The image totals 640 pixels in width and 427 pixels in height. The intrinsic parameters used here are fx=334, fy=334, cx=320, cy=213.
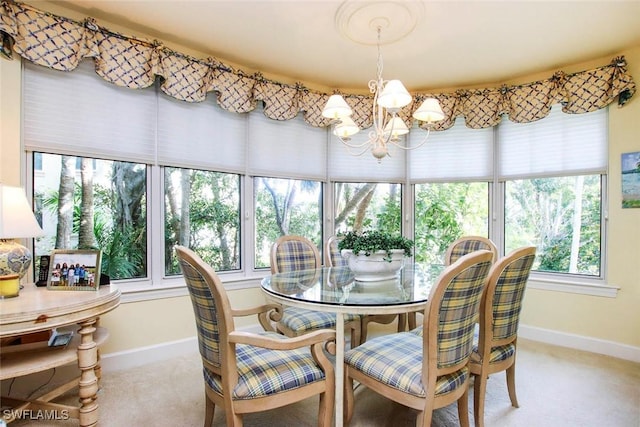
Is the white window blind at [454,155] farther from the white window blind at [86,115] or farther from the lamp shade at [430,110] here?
the white window blind at [86,115]

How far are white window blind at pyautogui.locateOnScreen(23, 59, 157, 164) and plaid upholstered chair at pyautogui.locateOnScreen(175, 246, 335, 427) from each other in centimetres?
159

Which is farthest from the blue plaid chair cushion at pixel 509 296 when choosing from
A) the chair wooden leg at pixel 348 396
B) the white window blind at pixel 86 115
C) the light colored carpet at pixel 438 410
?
the white window blind at pixel 86 115

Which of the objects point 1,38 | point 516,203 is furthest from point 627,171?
point 1,38

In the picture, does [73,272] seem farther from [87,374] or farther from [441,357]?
[441,357]

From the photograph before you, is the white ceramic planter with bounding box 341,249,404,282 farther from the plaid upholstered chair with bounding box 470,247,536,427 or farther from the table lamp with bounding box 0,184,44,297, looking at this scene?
the table lamp with bounding box 0,184,44,297

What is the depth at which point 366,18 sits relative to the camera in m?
2.32

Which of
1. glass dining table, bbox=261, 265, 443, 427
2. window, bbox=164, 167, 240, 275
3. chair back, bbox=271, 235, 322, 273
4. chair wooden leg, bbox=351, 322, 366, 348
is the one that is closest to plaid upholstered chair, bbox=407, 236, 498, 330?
glass dining table, bbox=261, 265, 443, 427

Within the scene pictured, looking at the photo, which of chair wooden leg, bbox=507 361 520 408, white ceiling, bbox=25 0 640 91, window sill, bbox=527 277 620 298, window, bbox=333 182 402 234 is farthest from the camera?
window, bbox=333 182 402 234

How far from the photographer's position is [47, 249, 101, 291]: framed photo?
1949mm

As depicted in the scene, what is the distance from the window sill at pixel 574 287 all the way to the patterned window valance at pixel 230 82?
154 centimetres

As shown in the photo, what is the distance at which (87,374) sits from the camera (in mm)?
1731

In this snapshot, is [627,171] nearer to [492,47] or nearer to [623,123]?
[623,123]

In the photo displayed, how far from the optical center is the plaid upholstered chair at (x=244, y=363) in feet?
4.50

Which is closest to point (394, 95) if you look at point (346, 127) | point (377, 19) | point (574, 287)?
point (346, 127)
